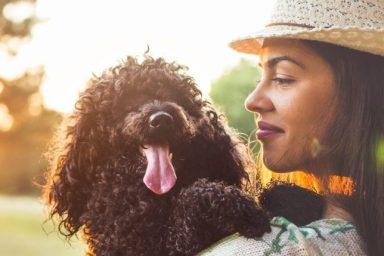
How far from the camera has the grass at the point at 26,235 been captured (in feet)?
64.9

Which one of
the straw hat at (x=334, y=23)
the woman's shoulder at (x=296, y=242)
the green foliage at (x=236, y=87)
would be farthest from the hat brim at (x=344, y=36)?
the green foliage at (x=236, y=87)

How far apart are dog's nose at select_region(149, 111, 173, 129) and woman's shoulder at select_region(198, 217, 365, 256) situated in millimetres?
621

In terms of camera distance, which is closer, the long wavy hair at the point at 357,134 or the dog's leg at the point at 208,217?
the dog's leg at the point at 208,217

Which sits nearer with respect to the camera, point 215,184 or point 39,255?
point 215,184

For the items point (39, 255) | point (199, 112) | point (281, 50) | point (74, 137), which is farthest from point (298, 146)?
point (39, 255)

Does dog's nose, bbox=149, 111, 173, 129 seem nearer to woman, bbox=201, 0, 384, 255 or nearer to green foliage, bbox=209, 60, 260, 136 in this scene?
woman, bbox=201, 0, 384, 255

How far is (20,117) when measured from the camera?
131ft

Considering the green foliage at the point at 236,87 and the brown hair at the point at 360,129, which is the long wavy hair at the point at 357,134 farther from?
the green foliage at the point at 236,87

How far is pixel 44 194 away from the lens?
363 centimetres

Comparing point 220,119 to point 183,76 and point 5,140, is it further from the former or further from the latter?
point 5,140

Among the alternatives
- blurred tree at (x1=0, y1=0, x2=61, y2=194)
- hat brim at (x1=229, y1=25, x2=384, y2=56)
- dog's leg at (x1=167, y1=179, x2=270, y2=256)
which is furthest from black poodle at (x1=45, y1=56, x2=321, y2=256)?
blurred tree at (x1=0, y1=0, x2=61, y2=194)

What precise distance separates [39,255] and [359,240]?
17.3m

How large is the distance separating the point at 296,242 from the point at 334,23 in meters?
0.80

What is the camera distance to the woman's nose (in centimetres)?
302
